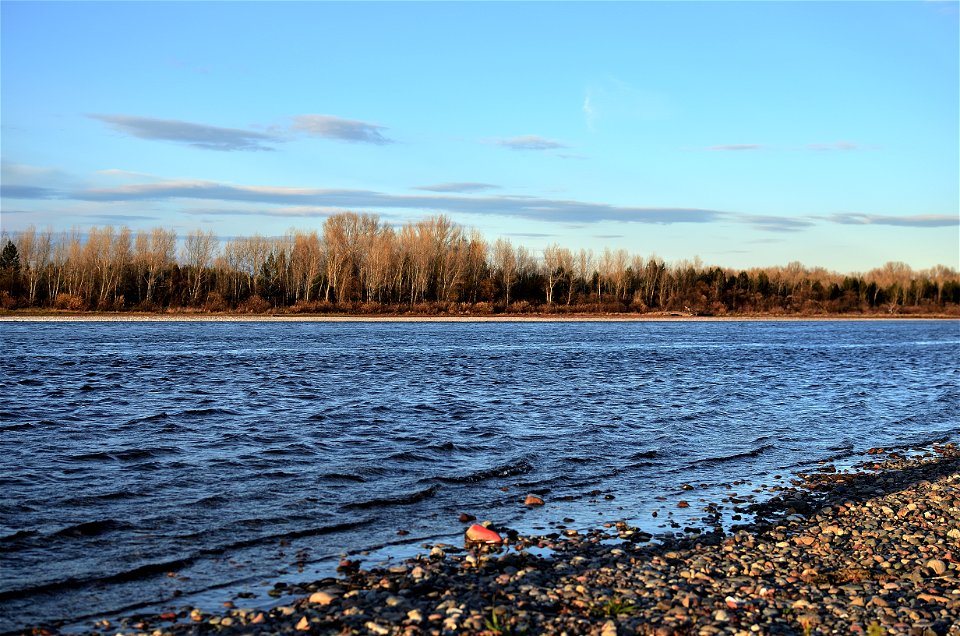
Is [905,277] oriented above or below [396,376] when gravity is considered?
above

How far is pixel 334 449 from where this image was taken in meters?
16.5

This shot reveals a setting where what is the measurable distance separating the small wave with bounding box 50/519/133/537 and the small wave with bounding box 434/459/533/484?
512 centimetres

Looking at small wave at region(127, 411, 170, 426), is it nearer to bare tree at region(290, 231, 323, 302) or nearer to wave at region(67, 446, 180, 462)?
wave at region(67, 446, 180, 462)


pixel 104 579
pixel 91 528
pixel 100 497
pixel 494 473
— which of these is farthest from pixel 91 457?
pixel 494 473

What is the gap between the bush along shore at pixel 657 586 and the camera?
7.01 metres

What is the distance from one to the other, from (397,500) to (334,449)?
14.9 feet

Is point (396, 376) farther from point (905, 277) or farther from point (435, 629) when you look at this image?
point (905, 277)

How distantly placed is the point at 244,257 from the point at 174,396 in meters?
78.6

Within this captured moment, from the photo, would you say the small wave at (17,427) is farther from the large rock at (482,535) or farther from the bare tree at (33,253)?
the bare tree at (33,253)

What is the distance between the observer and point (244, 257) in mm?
100812

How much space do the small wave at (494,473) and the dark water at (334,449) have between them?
72 mm

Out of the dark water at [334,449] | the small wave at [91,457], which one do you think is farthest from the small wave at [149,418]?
the small wave at [91,457]

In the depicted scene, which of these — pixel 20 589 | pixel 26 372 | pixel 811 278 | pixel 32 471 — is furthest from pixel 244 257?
pixel 811 278

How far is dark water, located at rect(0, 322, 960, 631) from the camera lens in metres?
9.61
